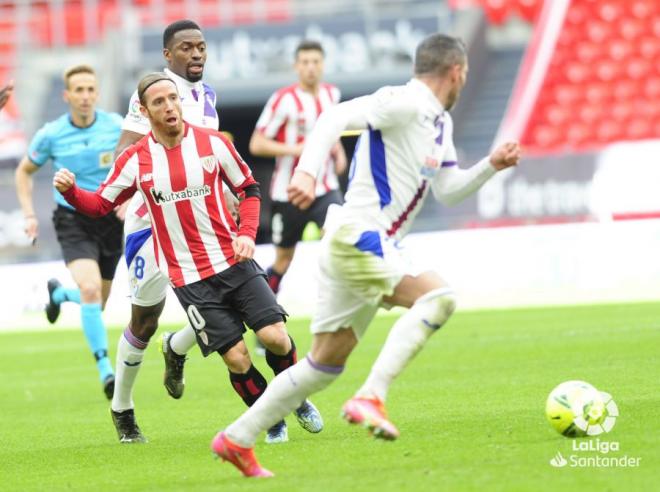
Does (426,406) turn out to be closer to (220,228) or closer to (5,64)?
(220,228)

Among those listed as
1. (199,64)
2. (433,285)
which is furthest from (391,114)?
(199,64)

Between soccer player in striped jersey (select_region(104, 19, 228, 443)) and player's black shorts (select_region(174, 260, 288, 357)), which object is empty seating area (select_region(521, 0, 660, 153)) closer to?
soccer player in striped jersey (select_region(104, 19, 228, 443))

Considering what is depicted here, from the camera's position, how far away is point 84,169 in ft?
35.9

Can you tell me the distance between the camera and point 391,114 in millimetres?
6059

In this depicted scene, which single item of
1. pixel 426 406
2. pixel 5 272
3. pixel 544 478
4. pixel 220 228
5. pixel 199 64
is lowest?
pixel 5 272

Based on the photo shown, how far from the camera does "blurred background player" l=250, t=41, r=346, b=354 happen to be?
12.8 metres

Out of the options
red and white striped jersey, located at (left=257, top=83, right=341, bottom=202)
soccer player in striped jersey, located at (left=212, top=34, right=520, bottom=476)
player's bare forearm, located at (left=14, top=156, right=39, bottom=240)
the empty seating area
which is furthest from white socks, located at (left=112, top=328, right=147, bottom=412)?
the empty seating area

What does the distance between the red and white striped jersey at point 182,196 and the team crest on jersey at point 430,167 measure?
48.0 inches

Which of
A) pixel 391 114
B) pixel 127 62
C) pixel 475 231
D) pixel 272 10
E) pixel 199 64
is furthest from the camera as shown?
pixel 272 10

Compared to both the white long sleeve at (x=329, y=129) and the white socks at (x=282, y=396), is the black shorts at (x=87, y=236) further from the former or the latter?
the white long sleeve at (x=329, y=129)

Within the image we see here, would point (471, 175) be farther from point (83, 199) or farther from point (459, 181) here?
point (83, 199)

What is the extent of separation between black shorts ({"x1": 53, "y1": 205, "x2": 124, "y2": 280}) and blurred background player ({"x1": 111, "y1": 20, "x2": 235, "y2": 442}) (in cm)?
298

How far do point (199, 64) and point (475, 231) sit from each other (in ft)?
37.8

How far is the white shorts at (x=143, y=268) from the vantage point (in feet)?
25.4
